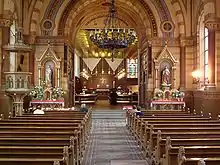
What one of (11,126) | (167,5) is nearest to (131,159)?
(11,126)

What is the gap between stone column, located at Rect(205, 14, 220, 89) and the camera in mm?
15672

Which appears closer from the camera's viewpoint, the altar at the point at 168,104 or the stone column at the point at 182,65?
the altar at the point at 168,104

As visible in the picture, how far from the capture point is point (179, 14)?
21.0 m

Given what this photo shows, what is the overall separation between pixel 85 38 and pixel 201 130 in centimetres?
3031

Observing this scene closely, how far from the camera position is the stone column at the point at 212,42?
617 inches

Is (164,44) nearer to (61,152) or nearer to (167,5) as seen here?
(167,5)

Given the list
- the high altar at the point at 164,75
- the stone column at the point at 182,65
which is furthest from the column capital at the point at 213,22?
the stone column at the point at 182,65

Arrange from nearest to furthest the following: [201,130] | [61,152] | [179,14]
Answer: [61,152]
[201,130]
[179,14]

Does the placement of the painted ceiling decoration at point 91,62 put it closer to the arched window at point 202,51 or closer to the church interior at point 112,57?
the church interior at point 112,57

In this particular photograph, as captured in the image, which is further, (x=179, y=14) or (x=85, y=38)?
(x=85, y=38)

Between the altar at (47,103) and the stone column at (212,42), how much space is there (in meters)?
7.50

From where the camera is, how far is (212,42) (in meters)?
15.9

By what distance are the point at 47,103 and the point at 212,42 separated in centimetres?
841

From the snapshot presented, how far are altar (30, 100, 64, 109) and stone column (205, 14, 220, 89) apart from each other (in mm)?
7505
